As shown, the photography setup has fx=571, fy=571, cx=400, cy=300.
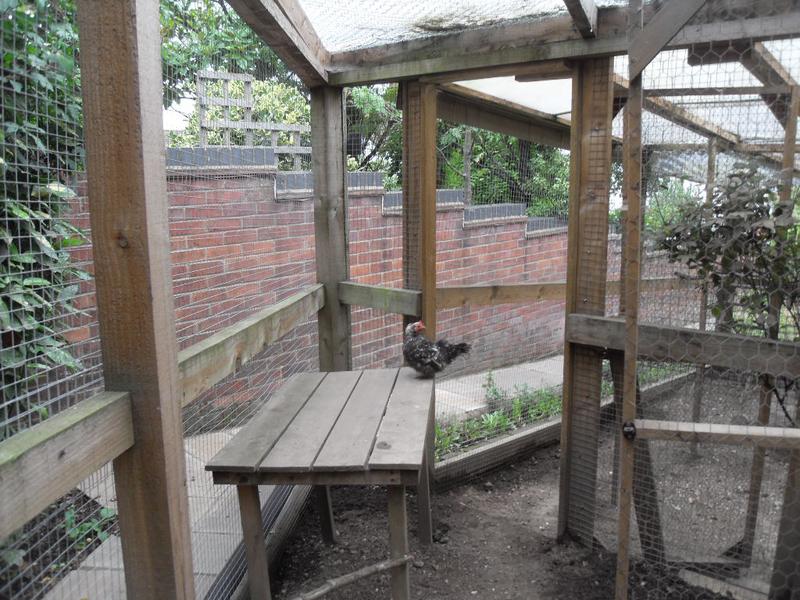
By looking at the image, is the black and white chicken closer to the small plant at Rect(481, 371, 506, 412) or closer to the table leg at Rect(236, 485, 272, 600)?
the table leg at Rect(236, 485, 272, 600)

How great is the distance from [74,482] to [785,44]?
234 centimetres

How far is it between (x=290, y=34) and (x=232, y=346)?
141 centimetres

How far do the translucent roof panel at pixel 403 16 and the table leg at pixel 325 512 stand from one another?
7.39 ft

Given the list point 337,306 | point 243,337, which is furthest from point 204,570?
point 337,306

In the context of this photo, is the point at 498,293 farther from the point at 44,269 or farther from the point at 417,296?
the point at 44,269

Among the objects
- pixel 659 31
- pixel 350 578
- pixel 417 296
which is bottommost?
pixel 350 578

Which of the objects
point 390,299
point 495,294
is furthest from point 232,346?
point 495,294

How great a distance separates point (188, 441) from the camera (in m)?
1.96

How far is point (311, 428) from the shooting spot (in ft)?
6.61

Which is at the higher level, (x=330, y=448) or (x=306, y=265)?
(x=306, y=265)

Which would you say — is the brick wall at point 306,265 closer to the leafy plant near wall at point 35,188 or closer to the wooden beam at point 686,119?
the leafy plant near wall at point 35,188

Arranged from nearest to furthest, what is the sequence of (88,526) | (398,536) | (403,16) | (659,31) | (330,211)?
(88,526)
(659,31)
(398,536)
(403,16)
(330,211)

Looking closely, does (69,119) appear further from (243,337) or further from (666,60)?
(666,60)

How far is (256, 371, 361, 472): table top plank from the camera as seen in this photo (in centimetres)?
174
